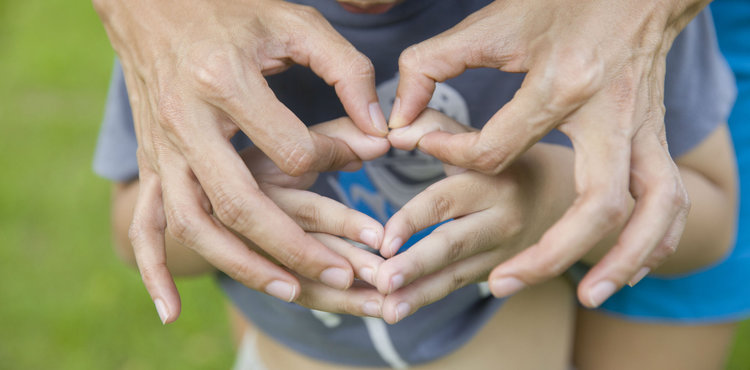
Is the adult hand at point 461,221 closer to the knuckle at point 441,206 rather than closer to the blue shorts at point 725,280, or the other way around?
the knuckle at point 441,206

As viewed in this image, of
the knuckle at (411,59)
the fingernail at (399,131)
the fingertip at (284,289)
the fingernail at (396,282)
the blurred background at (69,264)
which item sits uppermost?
A: the knuckle at (411,59)

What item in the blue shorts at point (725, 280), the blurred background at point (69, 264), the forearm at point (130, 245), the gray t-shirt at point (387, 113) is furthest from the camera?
the blurred background at point (69, 264)

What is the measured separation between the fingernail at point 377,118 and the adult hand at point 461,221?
0.04 ft

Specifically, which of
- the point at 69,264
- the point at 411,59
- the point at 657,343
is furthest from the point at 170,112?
the point at 69,264

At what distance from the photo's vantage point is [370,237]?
76 centimetres

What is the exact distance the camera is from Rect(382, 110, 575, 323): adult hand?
745 millimetres

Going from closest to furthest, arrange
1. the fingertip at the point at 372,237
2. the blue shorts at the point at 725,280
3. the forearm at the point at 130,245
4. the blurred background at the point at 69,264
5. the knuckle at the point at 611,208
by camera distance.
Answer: the knuckle at the point at 611,208
the fingertip at the point at 372,237
the forearm at the point at 130,245
the blue shorts at the point at 725,280
the blurred background at the point at 69,264

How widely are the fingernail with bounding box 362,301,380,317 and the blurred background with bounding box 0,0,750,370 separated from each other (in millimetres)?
1365

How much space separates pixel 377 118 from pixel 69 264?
5.93 feet

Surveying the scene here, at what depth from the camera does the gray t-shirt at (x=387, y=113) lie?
97 centimetres

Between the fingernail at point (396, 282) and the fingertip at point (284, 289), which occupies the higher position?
the fingernail at point (396, 282)

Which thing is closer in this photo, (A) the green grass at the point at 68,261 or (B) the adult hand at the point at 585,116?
(B) the adult hand at the point at 585,116

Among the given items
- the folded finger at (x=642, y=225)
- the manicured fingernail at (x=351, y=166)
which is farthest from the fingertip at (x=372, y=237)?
the folded finger at (x=642, y=225)

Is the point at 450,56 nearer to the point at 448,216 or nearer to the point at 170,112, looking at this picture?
the point at 448,216
